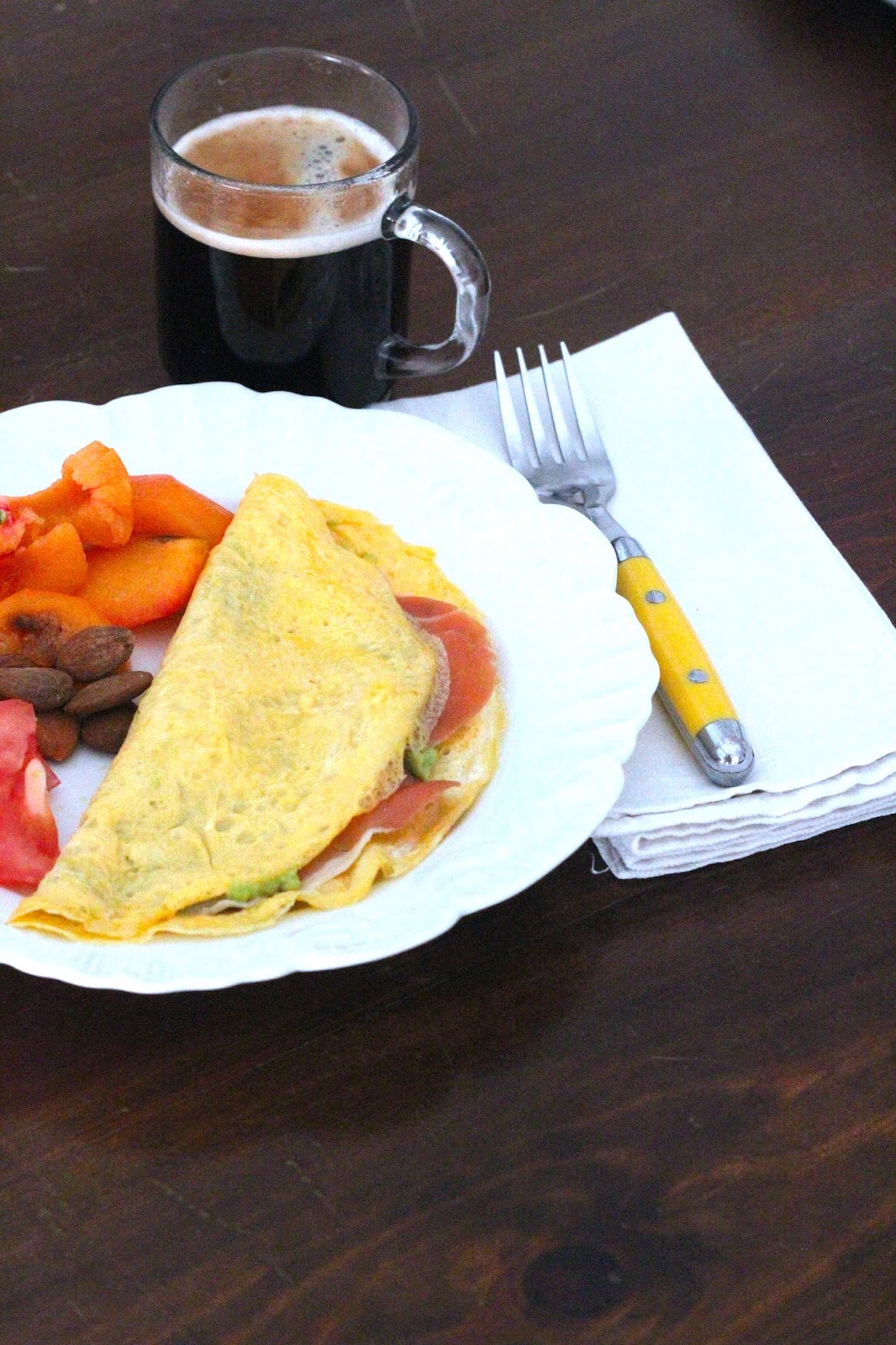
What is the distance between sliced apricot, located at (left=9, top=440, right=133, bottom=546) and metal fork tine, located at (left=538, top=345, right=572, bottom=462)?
0.53 meters

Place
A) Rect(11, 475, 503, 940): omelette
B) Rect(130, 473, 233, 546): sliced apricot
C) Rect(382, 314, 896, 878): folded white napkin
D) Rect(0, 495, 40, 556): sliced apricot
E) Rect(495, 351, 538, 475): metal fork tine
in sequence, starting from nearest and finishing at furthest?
Rect(11, 475, 503, 940): omelette
Rect(382, 314, 896, 878): folded white napkin
Rect(0, 495, 40, 556): sliced apricot
Rect(130, 473, 233, 546): sliced apricot
Rect(495, 351, 538, 475): metal fork tine

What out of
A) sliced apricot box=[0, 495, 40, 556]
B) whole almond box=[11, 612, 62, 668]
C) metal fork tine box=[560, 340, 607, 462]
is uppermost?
sliced apricot box=[0, 495, 40, 556]

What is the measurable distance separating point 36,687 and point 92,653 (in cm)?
7

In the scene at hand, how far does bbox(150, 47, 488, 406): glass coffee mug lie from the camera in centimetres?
157

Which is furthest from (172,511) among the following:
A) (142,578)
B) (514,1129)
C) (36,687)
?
(514,1129)

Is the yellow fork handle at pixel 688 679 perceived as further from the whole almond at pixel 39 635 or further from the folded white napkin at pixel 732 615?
the whole almond at pixel 39 635

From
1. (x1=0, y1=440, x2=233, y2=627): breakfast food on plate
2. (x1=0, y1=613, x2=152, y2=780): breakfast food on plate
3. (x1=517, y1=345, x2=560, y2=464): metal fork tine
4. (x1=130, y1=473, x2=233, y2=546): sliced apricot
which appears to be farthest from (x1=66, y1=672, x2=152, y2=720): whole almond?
(x1=517, y1=345, x2=560, y2=464): metal fork tine

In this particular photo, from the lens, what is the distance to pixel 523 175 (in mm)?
2164

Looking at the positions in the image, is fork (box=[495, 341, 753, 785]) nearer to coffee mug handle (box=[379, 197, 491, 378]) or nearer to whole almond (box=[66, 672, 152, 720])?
coffee mug handle (box=[379, 197, 491, 378])

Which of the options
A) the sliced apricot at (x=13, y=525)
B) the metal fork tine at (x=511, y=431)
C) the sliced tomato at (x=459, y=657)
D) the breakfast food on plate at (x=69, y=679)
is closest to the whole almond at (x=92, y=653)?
the breakfast food on plate at (x=69, y=679)

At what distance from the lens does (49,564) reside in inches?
58.2

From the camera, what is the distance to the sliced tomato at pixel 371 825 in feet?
4.14

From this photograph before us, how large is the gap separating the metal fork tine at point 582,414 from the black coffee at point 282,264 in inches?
8.4

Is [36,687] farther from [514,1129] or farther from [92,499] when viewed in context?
[514,1129]
